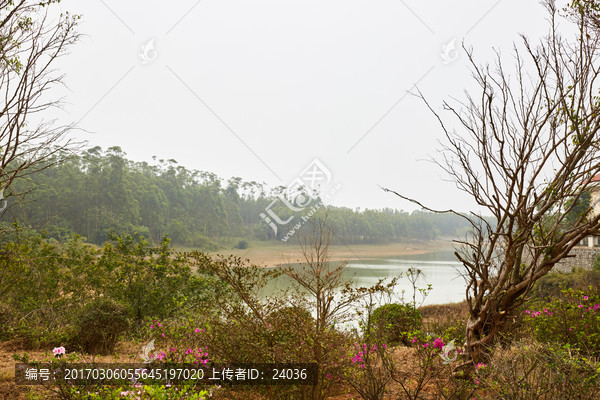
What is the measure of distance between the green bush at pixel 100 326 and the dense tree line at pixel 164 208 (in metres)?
16.8

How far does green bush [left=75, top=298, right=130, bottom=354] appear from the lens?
5.22 meters

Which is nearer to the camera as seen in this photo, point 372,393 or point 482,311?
point 372,393

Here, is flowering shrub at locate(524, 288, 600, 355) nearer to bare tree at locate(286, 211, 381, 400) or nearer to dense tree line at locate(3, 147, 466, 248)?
bare tree at locate(286, 211, 381, 400)

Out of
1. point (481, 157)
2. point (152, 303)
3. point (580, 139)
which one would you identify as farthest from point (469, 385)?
point (152, 303)

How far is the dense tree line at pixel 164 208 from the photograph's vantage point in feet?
82.3

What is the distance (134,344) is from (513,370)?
4.79 meters

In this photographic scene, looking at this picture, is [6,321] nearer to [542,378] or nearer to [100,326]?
[100,326]

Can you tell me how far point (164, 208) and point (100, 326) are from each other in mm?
26634

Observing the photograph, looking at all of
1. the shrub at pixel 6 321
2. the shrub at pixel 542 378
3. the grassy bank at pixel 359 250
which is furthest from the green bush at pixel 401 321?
the grassy bank at pixel 359 250

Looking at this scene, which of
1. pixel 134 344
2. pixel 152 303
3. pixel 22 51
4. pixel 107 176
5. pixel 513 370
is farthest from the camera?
pixel 107 176

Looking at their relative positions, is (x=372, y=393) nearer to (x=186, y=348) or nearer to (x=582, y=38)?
(x=186, y=348)

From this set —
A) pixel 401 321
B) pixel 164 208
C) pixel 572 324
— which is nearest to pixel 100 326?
pixel 401 321

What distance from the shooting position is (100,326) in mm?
5246

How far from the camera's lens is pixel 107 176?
2847cm
